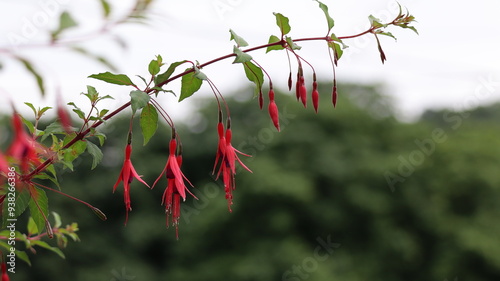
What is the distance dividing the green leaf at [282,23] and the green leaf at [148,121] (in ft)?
0.68

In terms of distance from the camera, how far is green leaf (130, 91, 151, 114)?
0.77 m

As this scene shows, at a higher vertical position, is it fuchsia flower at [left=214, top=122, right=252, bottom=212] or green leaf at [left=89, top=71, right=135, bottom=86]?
green leaf at [left=89, top=71, right=135, bottom=86]

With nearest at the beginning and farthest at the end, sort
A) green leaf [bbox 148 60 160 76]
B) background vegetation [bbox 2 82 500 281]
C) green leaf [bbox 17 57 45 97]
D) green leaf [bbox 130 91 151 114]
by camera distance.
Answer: green leaf [bbox 17 57 45 97] → green leaf [bbox 130 91 151 114] → green leaf [bbox 148 60 160 76] → background vegetation [bbox 2 82 500 281]

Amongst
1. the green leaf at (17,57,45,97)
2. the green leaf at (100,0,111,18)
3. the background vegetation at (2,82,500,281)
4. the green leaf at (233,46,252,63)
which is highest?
the green leaf at (100,0,111,18)

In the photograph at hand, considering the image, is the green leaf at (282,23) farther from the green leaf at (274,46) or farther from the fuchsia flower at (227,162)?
the fuchsia flower at (227,162)

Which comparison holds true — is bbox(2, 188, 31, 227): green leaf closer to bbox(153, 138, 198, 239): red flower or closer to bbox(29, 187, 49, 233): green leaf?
bbox(29, 187, 49, 233): green leaf

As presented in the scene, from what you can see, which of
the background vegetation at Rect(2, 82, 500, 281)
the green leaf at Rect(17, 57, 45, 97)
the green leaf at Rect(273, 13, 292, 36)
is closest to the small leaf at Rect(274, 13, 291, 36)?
the green leaf at Rect(273, 13, 292, 36)

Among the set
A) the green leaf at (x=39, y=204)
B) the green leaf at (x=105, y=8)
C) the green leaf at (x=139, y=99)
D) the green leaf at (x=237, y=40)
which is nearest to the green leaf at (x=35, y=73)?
the green leaf at (x=105, y=8)

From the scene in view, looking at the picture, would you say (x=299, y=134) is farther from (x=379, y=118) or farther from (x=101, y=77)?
(x=101, y=77)

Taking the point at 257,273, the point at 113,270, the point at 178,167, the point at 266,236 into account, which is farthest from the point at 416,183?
the point at 178,167

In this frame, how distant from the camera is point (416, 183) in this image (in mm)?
14648

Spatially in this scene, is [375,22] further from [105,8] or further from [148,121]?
[105,8]

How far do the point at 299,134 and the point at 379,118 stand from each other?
259 cm

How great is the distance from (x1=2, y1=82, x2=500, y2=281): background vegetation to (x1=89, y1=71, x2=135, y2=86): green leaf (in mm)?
11285
